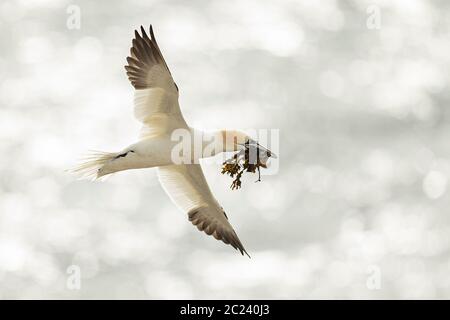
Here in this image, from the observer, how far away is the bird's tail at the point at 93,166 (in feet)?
55.0

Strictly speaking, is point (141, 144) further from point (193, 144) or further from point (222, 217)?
point (222, 217)

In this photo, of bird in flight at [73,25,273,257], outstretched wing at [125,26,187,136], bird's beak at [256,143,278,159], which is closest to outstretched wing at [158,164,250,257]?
bird in flight at [73,25,273,257]

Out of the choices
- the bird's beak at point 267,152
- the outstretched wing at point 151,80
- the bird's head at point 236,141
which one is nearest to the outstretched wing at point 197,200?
the bird's head at point 236,141

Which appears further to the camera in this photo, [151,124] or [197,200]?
[197,200]

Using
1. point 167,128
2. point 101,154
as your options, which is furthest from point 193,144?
point 101,154

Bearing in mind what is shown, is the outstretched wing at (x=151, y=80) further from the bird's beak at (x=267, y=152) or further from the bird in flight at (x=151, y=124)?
the bird's beak at (x=267, y=152)

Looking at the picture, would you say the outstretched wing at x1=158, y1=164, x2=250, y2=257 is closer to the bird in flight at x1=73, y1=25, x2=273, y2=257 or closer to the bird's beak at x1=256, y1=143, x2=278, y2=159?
the bird in flight at x1=73, y1=25, x2=273, y2=257

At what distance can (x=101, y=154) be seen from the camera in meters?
16.8

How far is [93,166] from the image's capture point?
16906 mm

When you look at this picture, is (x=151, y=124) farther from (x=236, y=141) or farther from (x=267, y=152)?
(x=267, y=152)

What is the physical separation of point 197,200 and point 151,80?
3.26m

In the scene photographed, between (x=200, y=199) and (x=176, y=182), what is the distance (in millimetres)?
639

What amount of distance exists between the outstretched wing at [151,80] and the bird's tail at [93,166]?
102 cm

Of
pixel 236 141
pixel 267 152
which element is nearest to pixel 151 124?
pixel 236 141
